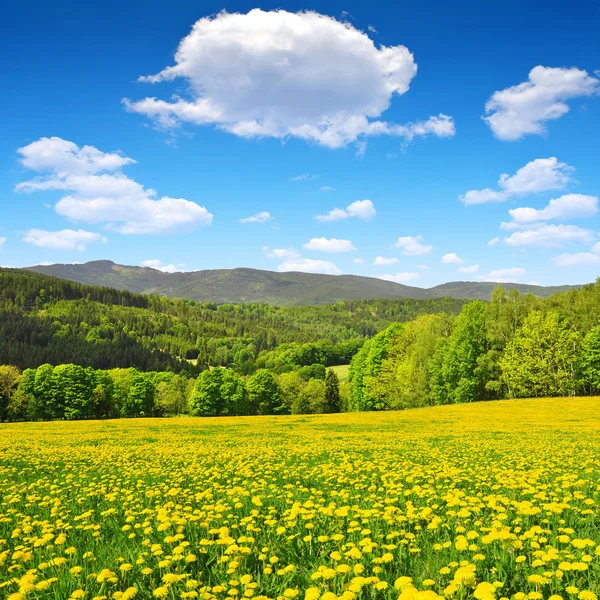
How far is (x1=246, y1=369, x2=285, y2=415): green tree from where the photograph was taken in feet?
301

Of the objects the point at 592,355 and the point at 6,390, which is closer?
the point at 592,355

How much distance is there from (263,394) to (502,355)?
5132 cm

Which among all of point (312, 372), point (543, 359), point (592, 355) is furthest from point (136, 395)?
point (592, 355)

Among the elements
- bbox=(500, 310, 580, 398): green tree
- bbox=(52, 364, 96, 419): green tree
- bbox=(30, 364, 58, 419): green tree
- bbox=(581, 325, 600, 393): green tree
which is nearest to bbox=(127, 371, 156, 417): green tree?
bbox=(52, 364, 96, 419): green tree

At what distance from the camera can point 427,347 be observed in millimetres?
64688

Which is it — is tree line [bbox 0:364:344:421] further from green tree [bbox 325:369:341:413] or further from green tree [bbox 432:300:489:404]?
green tree [bbox 432:300:489:404]

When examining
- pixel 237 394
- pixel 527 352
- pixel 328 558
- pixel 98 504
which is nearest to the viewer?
pixel 328 558

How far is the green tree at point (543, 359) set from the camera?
55250 mm

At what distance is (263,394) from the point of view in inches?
3659

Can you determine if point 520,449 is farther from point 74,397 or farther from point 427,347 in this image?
point 74,397

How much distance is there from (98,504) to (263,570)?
5.55 meters

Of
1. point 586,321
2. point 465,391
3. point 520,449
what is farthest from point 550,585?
point 586,321

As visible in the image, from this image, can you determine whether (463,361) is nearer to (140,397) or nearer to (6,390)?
(140,397)

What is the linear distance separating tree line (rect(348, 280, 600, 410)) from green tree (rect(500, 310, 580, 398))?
0.33 ft
